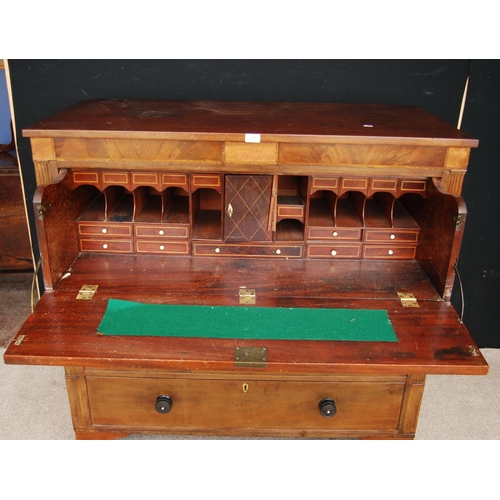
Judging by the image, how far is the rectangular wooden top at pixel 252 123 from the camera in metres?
1.76

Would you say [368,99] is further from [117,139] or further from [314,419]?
[314,419]

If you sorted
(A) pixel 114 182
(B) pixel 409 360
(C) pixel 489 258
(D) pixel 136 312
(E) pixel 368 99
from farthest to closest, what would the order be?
(C) pixel 489 258, (E) pixel 368 99, (A) pixel 114 182, (D) pixel 136 312, (B) pixel 409 360

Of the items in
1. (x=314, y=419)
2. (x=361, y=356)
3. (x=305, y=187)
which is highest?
(x=305, y=187)

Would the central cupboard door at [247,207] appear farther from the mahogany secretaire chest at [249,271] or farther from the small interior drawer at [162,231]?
the small interior drawer at [162,231]

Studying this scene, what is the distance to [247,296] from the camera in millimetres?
1828

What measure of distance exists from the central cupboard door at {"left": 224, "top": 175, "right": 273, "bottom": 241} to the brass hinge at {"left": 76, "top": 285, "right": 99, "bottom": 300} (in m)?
0.54

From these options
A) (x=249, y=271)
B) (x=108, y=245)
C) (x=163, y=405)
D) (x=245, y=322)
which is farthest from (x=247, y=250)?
(x=163, y=405)

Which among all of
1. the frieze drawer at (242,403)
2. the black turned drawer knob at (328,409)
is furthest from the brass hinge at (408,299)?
the black turned drawer knob at (328,409)

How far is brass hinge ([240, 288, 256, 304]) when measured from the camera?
1799 mm

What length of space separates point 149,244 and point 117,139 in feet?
1.53

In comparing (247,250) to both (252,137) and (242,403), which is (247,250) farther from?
(242,403)

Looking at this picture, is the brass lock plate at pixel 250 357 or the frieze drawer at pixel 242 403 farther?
the frieze drawer at pixel 242 403

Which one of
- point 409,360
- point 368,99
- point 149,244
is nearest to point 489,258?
point 368,99

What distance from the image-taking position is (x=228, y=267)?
2012 mm
